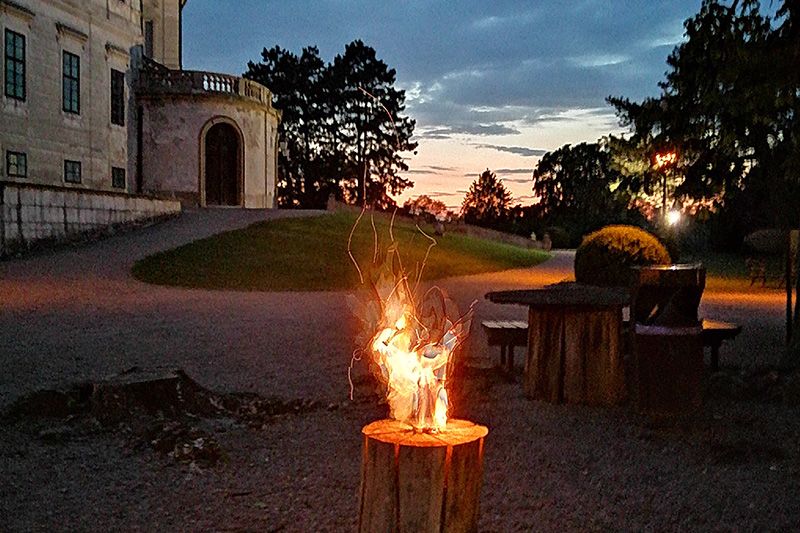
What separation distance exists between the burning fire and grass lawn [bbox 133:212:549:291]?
1351 cm

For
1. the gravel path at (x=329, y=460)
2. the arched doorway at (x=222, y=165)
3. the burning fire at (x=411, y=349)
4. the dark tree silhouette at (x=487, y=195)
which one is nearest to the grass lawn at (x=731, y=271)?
the gravel path at (x=329, y=460)

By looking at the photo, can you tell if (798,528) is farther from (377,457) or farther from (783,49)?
(783,49)

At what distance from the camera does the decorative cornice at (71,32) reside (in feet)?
99.3

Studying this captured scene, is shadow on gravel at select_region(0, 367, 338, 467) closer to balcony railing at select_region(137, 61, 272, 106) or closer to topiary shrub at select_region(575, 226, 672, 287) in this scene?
topiary shrub at select_region(575, 226, 672, 287)

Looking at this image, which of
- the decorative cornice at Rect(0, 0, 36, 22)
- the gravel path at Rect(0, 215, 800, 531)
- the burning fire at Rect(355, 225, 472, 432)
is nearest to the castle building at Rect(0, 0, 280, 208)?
the decorative cornice at Rect(0, 0, 36, 22)

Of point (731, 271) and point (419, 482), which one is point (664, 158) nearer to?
point (419, 482)

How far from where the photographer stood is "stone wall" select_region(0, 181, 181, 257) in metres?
21.3

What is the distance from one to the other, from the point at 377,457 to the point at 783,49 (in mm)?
6601

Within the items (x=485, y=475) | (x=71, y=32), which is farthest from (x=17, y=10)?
(x=485, y=475)

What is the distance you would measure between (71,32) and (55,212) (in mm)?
11398

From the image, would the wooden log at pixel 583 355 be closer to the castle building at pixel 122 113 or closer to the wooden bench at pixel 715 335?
the wooden bench at pixel 715 335

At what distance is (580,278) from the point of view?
22.1m

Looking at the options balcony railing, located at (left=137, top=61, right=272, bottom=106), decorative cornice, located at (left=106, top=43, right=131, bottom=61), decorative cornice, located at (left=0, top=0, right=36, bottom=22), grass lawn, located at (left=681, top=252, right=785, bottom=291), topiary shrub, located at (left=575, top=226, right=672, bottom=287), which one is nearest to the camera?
topiary shrub, located at (left=575, top=226, right=672, bottom=287)

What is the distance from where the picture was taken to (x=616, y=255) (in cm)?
2117
